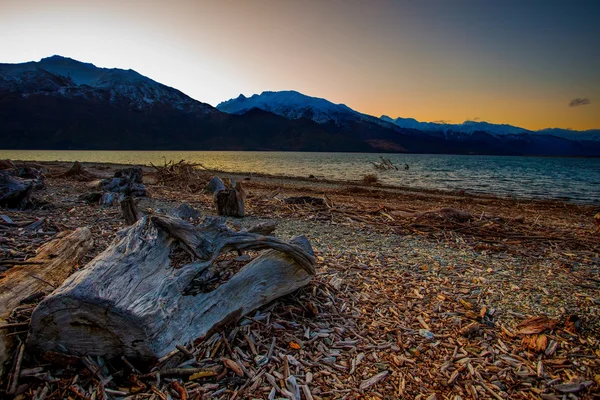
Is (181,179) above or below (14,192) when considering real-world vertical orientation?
below

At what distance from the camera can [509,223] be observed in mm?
9289

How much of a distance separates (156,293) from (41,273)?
2024 millimetres

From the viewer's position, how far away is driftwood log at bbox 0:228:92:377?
2824 millimetres

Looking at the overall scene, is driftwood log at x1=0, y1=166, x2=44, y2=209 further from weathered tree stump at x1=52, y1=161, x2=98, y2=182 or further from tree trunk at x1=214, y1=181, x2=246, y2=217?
weathered tree stump at x1=52, y1=161, x2=98, y2=182

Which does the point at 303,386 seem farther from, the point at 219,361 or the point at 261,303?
the point at 261,303

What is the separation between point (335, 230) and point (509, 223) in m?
5.66

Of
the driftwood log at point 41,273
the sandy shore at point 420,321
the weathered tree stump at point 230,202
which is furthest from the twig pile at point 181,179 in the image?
the driftwood log at point 41,273

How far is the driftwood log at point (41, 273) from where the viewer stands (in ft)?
9.27

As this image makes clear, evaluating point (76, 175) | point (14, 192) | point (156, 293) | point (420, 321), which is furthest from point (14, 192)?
point (76, 175)

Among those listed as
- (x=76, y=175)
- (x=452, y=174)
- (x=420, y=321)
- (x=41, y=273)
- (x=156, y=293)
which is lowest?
(x=452, y=174)

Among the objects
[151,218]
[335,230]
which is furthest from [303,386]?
[335,230]

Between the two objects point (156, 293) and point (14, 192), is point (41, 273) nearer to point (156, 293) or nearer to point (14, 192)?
point (156, 293)

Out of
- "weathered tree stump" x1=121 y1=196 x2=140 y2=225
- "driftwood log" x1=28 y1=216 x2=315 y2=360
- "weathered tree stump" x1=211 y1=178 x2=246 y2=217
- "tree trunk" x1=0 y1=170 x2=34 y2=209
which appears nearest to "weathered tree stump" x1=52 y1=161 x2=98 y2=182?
"tree trunk" x1=0 y1=170 x2=34 y2=209

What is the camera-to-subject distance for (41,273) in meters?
3.67
